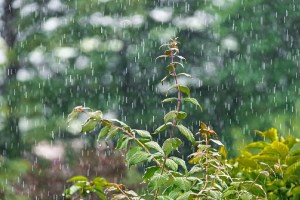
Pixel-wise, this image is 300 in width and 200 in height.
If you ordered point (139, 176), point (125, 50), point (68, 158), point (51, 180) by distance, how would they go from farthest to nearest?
point (125, 50) < point (68, 158) < point (139, 176) < point (51, 180)

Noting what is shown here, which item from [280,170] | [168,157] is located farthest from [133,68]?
[168,157]

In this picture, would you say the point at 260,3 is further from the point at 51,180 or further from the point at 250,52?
the point at 51,180

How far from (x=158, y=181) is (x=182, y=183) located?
0.19 feet

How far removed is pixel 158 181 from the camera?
60.8 inches

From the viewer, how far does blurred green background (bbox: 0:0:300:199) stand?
816cm

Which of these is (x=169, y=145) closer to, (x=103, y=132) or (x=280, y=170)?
(x=103, y=132)

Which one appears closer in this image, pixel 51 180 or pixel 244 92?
pixel 51 180

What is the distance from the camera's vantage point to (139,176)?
7.52 m

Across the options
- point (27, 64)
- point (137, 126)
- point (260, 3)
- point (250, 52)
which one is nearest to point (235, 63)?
point (250, 52)

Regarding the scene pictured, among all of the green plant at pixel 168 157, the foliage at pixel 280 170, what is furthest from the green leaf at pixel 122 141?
the foliage at pixel 280 170

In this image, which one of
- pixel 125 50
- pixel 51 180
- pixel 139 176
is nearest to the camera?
pixel 51 180

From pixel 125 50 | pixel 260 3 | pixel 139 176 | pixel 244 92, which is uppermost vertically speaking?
pixel 260 3

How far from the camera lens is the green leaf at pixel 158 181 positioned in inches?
60.4

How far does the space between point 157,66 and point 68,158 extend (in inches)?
63.0
